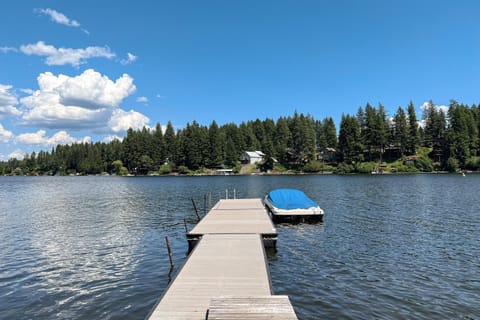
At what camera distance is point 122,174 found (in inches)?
6152

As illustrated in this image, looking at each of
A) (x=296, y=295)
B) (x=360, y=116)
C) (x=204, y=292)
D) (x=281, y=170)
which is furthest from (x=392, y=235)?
(x=360, y=116)

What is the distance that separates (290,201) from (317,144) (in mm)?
137839

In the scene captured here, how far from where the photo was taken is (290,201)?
28.6 metres

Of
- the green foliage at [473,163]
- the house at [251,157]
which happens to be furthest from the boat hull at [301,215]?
the house at [251,157]

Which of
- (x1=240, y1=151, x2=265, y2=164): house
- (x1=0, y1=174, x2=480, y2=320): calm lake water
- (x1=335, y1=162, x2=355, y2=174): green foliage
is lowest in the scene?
(x1=0, y1=174, x2=480, y2=320): calm lake water

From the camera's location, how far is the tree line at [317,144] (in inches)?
4572

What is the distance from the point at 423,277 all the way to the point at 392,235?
27.9 feet

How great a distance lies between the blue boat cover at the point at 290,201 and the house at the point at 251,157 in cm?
11800

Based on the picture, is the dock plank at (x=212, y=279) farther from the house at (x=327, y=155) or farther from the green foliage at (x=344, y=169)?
the house at (x=327, y=155)

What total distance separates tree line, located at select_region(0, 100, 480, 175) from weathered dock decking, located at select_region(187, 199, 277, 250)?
332ft

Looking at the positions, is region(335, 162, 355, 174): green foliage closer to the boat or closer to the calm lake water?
the calm lake water

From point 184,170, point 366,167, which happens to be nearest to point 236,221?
point 366,167

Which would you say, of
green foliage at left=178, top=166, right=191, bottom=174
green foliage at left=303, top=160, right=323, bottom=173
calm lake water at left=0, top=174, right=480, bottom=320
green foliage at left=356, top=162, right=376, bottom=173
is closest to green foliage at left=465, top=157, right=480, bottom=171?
green foliage at left=356, top=162, right=376, bottom=173

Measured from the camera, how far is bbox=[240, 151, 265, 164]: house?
150375 mm
